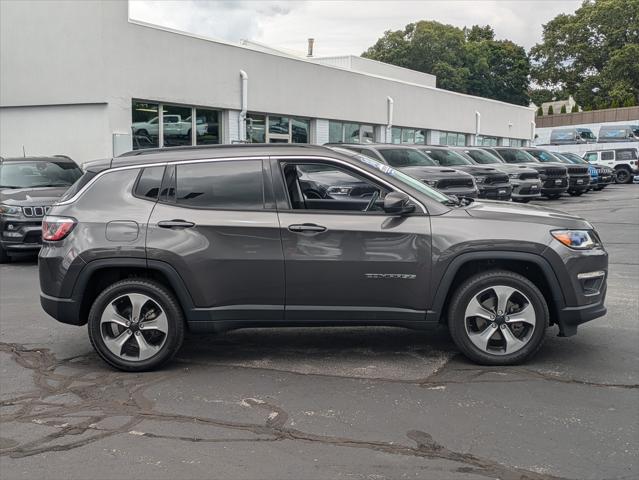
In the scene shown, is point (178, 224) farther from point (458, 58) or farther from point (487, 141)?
point (458, 58)

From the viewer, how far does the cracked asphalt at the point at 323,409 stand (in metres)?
3.95

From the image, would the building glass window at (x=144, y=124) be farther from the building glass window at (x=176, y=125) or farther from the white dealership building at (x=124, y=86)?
the building glass window at (x=176, y=125)

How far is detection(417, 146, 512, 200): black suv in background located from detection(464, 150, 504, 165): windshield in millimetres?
2260

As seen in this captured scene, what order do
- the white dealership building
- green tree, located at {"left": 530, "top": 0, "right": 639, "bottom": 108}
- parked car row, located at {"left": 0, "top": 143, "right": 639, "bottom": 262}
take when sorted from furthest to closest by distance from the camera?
green tree, located at {"left": 530, "top": 0, "right": 639, "bottom": 108}
the white dealership building
parked car row, located at {"left": 0, "top": 143, "right": 639, "bottom": 262}

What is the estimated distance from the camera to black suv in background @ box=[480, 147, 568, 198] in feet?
77.5

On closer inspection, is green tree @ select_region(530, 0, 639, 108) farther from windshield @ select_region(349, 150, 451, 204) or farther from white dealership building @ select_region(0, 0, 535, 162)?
windshield @ select_region(349, 150, 451, 204)

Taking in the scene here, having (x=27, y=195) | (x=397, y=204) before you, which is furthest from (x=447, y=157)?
(x=397, y=204)

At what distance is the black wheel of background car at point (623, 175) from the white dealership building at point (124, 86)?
20.9m

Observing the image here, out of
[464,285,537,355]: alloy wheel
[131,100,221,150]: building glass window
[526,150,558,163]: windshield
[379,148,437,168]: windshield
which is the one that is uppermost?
[131,100,221,150]: building glass window

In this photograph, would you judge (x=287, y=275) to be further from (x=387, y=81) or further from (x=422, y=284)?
(x=387, y=81)

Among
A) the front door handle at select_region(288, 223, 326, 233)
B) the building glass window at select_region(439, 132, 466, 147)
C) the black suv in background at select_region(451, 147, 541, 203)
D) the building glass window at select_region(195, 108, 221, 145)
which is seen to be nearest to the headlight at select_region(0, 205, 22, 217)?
the front door handle at select_region(288, 223, 326, 233)

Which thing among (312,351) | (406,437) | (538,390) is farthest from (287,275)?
(538,390)

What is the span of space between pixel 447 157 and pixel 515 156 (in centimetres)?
659

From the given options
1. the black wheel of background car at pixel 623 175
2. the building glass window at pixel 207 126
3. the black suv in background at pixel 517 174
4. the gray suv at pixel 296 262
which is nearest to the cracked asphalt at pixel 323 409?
the gray suv at pixel 296 262
